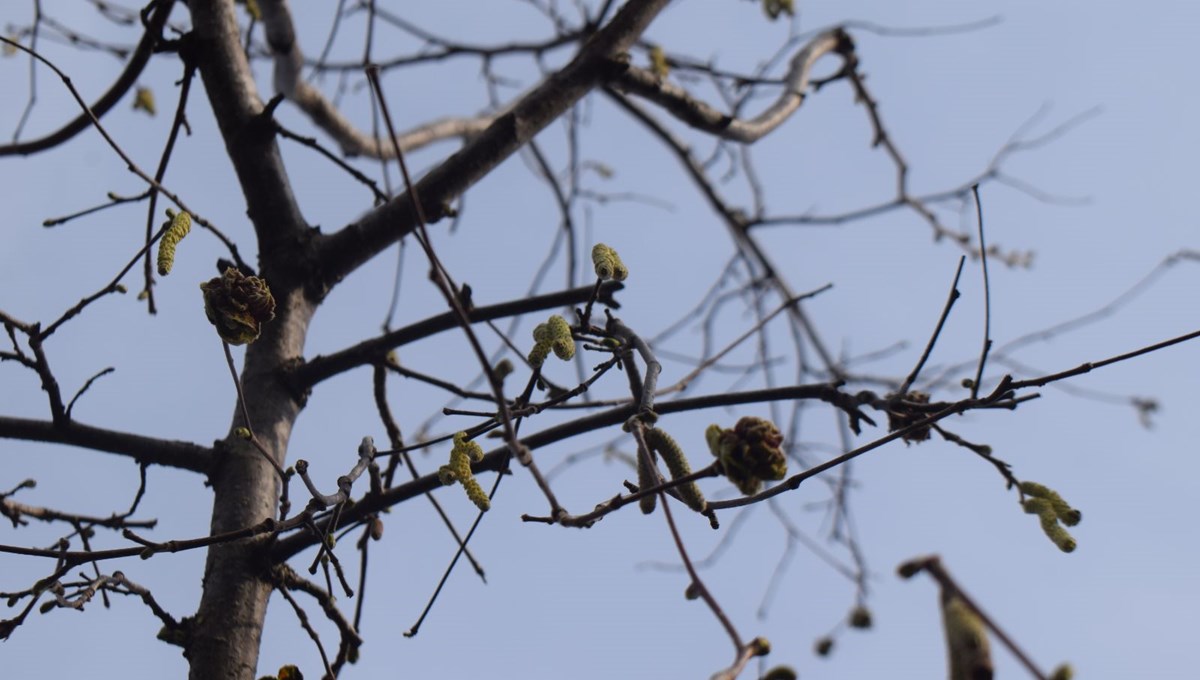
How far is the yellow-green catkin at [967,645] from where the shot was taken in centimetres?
58

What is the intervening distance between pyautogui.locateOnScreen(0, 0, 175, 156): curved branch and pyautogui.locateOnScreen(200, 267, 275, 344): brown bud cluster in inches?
41.7

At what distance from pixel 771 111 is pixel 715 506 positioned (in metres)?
2.27

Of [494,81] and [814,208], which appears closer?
[814,208]

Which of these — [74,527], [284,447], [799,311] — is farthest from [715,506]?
[799,311]

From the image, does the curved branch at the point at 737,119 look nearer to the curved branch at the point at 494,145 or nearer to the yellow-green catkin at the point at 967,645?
the curved branch at the point at 494,145

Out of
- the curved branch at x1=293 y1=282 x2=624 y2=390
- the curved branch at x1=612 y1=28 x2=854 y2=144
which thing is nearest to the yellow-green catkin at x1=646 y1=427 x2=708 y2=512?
the curved branch at x1=293 y1=282 x2=624 y2=390

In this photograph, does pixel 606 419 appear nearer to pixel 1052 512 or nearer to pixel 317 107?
pixel 1052 512

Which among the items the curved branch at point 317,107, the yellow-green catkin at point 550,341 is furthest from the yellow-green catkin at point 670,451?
the curved branch at point 317,107

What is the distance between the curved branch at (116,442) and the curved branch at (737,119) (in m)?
1.39

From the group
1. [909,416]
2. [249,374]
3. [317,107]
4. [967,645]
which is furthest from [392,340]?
[317,107]

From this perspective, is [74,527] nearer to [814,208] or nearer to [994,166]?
[814,208]

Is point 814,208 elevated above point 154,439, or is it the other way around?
point 814,208

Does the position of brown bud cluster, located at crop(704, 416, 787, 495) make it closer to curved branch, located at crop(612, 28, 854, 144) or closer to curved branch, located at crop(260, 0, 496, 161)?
curved branch, located at crop(612, 28, 854, 144)

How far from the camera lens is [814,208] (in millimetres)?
4023
